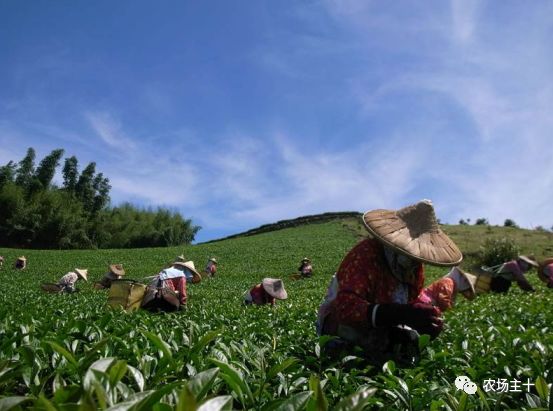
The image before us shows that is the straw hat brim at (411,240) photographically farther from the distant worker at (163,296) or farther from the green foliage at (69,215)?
the green foliage at (69,215)

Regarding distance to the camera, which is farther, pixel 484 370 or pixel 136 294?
pixel 136 294

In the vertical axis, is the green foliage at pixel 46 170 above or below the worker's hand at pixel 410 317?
above

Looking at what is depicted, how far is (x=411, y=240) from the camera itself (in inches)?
126

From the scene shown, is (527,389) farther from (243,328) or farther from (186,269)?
(186,269)

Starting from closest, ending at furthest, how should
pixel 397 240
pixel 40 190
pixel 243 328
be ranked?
pixel 397 240, pixel 243 328, pixel 40 190

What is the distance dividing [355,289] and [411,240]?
0.48 meters

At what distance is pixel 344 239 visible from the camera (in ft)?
118

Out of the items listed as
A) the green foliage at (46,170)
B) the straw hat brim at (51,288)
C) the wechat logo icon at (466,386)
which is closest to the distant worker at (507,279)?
the wechat logo icon at (466,386)

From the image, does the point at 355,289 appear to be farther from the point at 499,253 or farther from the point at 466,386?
the point at 499,253

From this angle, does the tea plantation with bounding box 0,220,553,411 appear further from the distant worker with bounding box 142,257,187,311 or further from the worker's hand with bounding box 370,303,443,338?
the distant worker with bounding box 142,257,187,311

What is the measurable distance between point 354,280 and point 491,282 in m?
8.69

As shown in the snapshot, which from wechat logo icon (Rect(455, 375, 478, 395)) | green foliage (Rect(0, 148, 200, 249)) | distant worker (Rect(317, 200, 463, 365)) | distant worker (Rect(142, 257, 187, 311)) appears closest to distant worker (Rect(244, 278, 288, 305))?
distant worker (Rect(142, 257, 187, 311))

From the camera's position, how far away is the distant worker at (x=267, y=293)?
365 inches

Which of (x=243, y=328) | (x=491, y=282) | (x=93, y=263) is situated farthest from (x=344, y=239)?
(x=243, y=328)
